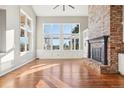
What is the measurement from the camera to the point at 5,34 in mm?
6402

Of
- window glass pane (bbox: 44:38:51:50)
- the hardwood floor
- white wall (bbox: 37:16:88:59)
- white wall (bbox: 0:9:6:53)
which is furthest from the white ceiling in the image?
the hardwood floor

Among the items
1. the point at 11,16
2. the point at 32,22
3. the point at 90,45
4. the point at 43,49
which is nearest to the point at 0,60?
the point at 11,16

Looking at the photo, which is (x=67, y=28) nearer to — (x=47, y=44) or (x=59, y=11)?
(x=59, y=11)

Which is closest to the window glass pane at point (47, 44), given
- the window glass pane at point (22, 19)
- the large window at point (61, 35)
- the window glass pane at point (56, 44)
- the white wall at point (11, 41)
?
the large window at point (61, 35)

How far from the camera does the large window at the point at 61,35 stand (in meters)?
14.0

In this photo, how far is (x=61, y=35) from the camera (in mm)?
14039

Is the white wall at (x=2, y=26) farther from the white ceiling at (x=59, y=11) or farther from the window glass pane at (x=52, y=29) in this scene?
the window glass pane at (x=52, y=29)

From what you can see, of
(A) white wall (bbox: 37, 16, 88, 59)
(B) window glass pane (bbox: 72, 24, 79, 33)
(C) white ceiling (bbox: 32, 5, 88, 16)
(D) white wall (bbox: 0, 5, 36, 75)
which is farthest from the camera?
(B) window glass pane (bbox: 72, 24, 79, 33)

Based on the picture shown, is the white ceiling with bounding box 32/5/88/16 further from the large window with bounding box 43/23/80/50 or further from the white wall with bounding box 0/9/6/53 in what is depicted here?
the white wall with bounding box 0/9/6/53

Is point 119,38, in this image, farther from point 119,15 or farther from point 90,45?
point 90,45

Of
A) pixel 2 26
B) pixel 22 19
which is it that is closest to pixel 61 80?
pixel 2 26

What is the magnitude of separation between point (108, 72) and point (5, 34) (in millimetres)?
→ 3546

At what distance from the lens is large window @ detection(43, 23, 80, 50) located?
14.0m

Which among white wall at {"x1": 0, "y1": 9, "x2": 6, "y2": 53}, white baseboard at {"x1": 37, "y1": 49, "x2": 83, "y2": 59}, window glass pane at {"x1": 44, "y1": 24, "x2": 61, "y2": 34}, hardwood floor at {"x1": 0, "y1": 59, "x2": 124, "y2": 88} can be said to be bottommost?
hardwood floor at {"x1": 0, "y1": 59, "x2": 124, "y2": 88}
